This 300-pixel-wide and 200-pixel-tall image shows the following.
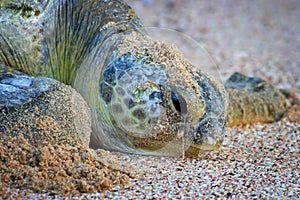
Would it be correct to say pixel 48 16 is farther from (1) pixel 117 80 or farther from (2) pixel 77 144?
(2) pixel 77 144

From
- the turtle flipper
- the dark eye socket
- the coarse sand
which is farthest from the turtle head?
the turtle flipper

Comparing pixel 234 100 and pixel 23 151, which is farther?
pixel 234 100

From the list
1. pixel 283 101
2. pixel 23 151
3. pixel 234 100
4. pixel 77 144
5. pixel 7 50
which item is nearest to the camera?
pixel 23 151

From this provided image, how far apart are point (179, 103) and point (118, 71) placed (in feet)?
1.14

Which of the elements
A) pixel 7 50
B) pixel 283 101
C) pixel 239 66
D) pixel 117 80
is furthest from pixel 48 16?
pixel 239 66

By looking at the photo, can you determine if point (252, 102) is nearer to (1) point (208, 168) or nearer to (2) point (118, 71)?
(1) point (208, 168)

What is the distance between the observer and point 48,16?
2791mm

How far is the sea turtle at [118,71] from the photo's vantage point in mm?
2281

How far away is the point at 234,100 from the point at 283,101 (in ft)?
1.77

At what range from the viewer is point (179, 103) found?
2.29m

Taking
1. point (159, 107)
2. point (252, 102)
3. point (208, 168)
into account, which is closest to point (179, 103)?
point (159, 107)

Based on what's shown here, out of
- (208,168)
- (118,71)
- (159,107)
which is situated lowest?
(208,168)

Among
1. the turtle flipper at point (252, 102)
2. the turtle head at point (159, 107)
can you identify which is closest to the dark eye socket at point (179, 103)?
the turtle head at point (159, 107)

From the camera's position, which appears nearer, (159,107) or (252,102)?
(159,107)
